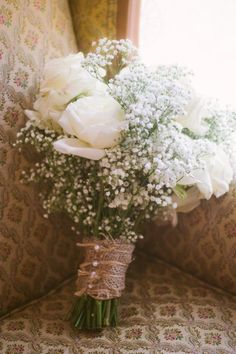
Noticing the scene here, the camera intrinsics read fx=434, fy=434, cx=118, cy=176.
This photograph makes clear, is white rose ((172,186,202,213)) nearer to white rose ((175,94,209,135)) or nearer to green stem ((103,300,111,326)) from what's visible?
white rose ((175,94,209,135))

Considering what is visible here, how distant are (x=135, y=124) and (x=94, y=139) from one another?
0.36 feet

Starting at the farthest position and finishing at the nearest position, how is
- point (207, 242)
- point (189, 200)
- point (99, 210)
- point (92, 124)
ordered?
point (207, 242) → point (189, 200) → point (99, 210) → point (92, 124)

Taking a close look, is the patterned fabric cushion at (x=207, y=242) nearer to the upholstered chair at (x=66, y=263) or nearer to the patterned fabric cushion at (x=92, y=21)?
the upholstered chair at (x=66, y=263)

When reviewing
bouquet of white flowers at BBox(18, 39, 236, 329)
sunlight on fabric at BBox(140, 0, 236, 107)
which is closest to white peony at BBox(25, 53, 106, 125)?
bouquet of white flowers at BBox(18, 39, 236, 329)

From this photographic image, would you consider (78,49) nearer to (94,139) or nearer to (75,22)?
(75,22)

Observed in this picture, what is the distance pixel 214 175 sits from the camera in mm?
1189

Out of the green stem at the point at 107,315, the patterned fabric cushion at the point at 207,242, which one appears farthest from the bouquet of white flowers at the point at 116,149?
the patterned fabric cushion at the point at 207,242

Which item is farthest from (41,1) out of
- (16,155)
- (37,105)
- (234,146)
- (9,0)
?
(234,146)

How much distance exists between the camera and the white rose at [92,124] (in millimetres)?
1023

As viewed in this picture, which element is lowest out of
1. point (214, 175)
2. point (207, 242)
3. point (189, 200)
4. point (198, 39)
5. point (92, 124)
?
point (207, 242)

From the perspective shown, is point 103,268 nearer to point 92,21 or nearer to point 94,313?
point 94,313

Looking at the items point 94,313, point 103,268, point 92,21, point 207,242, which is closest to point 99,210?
point 103,268

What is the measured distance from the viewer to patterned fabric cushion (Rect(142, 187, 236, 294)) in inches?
52.4

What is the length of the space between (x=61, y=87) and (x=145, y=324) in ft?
2.27
